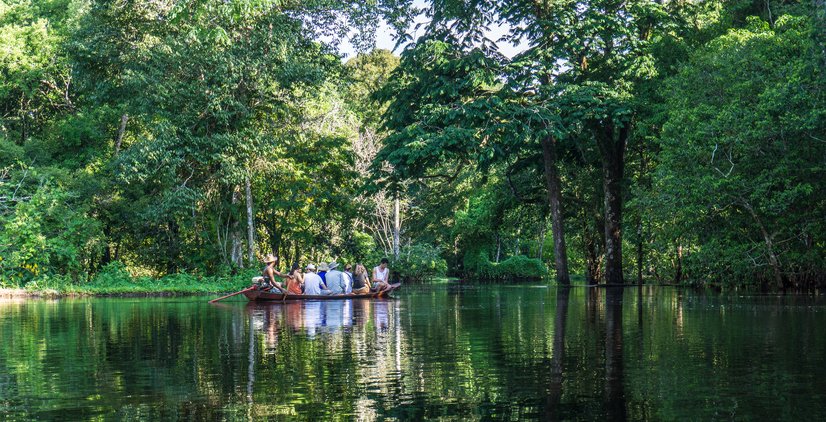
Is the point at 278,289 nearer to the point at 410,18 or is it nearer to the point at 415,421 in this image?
the point at 410,18

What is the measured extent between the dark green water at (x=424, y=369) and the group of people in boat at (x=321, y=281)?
901 centimetres

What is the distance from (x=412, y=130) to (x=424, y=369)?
19929mm

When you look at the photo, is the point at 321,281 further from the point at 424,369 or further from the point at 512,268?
the point at 512,268

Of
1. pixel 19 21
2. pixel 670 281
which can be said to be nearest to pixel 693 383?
pixel 670 281

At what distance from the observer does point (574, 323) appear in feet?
47.3

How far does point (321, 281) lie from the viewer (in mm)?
25625

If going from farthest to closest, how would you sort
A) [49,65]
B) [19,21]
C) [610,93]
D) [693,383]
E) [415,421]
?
[19,21] < [49,65] < [610,93] < [693,383] < [415,421]

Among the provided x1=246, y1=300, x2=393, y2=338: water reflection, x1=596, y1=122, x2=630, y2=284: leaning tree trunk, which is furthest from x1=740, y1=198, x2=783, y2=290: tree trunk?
x1=246, y1=300, x2=393, y2=338: water reflection

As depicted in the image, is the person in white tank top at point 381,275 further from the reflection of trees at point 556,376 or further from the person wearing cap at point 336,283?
the reflection of trees at point 556,376

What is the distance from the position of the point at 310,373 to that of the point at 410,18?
2580cm

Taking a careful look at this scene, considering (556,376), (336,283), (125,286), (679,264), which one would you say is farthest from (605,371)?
(679,264)

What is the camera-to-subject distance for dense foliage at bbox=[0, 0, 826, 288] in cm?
2678

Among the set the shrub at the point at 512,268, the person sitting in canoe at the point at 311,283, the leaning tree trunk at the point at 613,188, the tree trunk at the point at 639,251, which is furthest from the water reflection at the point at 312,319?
the shrub at the point at 512,268

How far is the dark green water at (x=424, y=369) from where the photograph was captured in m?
6.48
